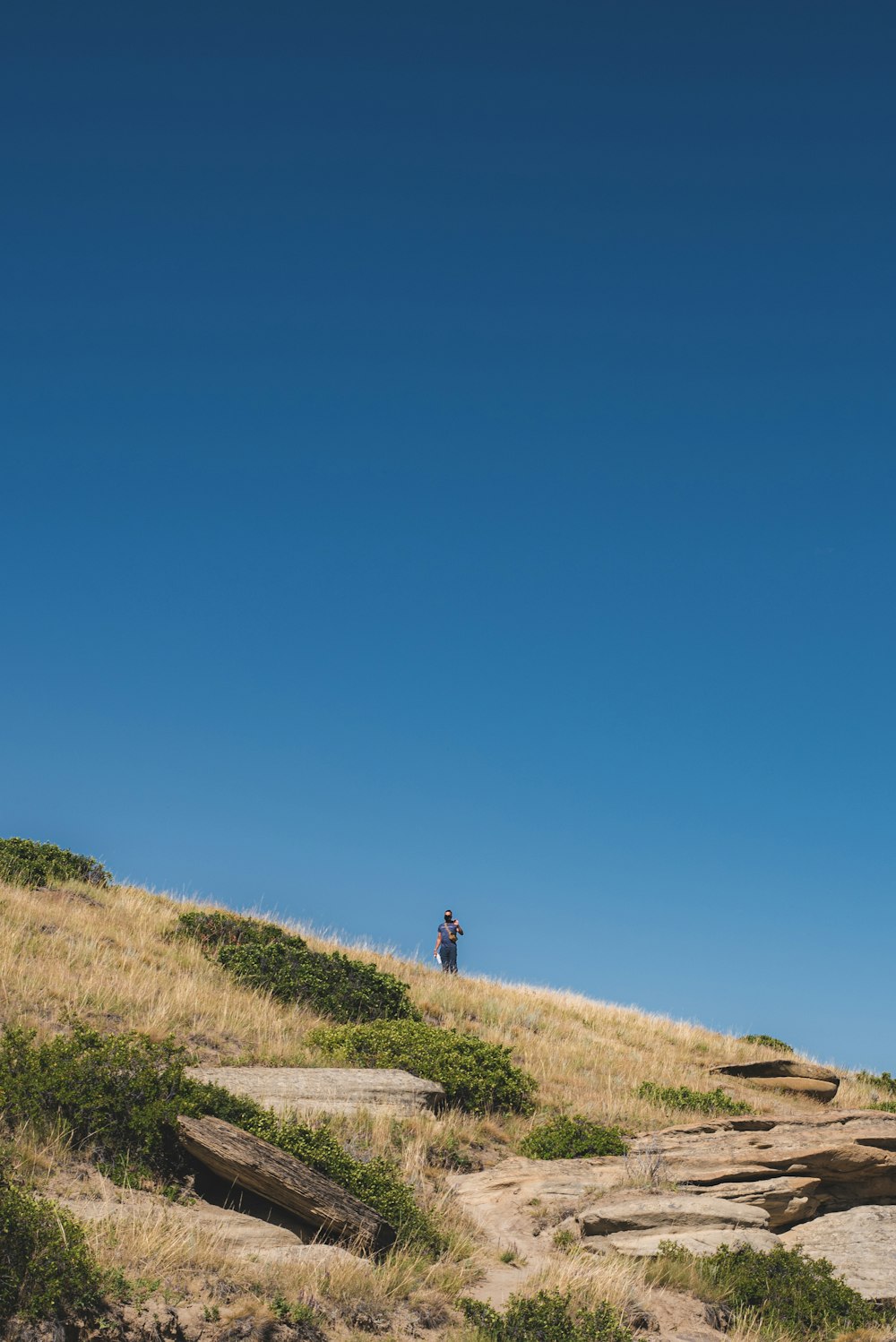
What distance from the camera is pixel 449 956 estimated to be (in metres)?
28.8

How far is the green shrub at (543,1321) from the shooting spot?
858 cm

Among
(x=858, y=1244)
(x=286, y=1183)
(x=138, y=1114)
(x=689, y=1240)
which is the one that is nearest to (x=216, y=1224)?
(x=286, y=1183)

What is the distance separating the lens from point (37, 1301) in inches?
Result: 269

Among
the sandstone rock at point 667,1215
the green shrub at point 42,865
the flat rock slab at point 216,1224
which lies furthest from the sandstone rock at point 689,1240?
the green shrub at point 42,865

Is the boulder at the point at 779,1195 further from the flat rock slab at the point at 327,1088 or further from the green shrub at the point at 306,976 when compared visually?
the green shrub at the point at 306,976

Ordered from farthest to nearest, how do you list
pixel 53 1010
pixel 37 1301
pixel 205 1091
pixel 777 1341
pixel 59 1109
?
pixel 53 1010, pixel 205 1091, pixel 59 1109, pixel 777 1341, pixel 37 1301

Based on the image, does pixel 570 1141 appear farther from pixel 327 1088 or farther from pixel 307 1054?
pixel 307 1054

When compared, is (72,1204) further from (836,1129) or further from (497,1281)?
(836,1129)

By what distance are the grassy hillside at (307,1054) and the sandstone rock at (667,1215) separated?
1.02m

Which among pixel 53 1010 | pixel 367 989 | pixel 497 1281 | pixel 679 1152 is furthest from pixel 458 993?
pixel 497 1281

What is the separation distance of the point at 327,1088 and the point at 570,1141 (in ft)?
11.6

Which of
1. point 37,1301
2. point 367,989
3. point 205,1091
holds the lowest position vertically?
point 37,1301

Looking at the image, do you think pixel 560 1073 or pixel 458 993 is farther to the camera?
pixel 458 993

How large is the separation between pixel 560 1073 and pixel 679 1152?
4979 mm
